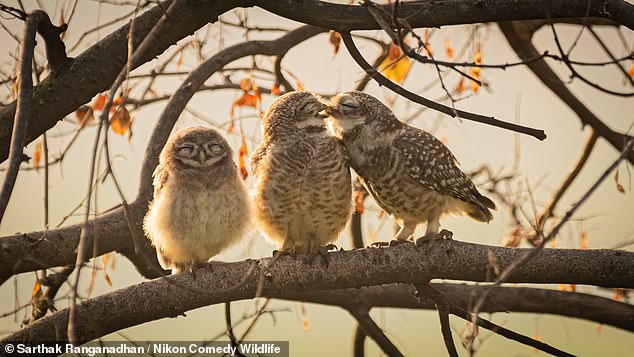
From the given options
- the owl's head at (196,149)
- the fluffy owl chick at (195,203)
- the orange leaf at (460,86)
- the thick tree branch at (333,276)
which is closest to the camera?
the thick tree branch at (333,276)

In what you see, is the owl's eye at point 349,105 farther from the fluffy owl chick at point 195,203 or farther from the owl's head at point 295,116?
the fluffy owl chick at point 195,203

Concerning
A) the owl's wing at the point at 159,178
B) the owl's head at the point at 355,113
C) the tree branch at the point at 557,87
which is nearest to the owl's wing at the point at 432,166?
the owl's head at the point at 355,113

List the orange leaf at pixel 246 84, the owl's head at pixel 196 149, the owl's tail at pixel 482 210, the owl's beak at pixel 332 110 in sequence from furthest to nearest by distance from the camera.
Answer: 1. the orange leaf at pixel 246 84
2. the owl's tail at pixel 482 210
3. the owl's beak at pixel 332 110
4. the owl's head at pixel 196 149

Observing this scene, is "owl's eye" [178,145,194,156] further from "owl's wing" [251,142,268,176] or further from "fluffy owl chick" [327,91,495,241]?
"fluffy owl chick" [327,91,495,241]

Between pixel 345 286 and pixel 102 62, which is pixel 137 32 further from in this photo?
pixel 345 286

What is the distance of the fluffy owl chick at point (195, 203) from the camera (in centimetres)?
339

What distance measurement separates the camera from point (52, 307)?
3.71 metres

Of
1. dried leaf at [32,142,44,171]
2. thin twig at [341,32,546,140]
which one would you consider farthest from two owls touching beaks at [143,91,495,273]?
dried leaf at [32,142,44,171]

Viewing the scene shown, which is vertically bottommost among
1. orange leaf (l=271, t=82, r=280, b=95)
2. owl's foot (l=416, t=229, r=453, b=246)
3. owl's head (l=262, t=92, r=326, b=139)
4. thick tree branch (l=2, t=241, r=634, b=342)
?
thick tree branch (l=2, t=241, r=634, b=342)

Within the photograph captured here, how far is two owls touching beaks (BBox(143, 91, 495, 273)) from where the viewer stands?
3.43 m

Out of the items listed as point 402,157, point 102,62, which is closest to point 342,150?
point 402,157

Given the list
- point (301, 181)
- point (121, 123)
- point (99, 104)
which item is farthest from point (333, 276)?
point (99, 104)

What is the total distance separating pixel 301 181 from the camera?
11.4 feet

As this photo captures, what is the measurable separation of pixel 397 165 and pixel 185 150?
986mm
